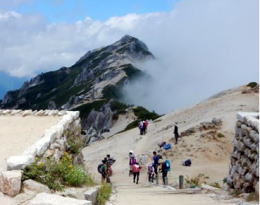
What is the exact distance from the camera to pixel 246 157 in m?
15.8

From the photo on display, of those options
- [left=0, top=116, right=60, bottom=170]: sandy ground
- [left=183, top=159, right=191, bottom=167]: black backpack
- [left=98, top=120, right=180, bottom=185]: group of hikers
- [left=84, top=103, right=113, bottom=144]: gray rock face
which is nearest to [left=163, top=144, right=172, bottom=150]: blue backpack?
[left=183, top=159, right=191, bottom=167]: black backpack

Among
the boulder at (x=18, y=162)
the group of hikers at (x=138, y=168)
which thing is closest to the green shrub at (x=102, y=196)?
Answer: the boulder at (x=18, y=162)

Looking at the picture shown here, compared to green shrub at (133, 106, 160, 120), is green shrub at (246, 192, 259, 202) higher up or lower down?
lower down

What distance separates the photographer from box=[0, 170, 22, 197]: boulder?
9695 mm

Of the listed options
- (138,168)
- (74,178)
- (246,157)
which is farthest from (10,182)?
(138,168)

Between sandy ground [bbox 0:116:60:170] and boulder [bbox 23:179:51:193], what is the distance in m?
2.80

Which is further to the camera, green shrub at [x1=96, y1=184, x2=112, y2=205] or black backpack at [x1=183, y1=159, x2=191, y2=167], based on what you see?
black backpack at [x1=183, y1=159, x2=191, y2=167]

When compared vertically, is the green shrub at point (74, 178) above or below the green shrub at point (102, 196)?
above

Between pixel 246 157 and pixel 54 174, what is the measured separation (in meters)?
6.96

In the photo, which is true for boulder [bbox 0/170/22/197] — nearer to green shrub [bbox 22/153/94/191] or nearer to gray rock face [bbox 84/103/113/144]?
green shrub [bbox 22/153/94/191]

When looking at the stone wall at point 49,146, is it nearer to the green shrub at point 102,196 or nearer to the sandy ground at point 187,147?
the green shrub at point 102,196

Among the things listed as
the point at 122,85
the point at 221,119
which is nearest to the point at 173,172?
the point at 221,119

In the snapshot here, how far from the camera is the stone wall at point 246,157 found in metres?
14.3

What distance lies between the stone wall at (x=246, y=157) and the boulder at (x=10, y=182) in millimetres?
6420
